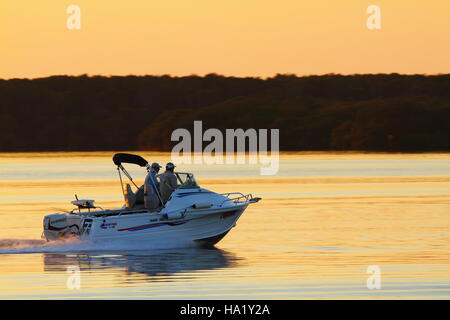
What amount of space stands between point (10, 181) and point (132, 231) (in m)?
43.1

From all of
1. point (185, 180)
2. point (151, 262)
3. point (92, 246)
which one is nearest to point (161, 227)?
point (185, 180)

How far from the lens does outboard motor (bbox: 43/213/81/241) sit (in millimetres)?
27562

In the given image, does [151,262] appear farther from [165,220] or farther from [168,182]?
[168,182]

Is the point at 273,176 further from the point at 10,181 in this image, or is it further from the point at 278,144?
the point at 278,144

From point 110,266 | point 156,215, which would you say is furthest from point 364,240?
point 110,266

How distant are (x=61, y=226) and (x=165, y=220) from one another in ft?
9.07

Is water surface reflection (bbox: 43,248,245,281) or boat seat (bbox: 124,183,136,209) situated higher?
boat seat (bbox: 124,183,136,209)

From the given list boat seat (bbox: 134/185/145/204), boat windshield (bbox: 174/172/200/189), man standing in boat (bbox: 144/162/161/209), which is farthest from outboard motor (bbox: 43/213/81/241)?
boat windshield (bbox: 174/172/200/189)

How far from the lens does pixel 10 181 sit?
6881cm

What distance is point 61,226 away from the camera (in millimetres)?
27688

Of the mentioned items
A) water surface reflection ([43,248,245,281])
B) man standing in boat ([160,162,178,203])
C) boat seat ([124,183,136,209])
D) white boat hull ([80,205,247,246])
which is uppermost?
man standing in boat ([160,162,178,203])

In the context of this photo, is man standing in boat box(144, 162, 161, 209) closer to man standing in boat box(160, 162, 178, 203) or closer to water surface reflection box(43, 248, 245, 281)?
man standing in boat box(160, 162, 178, 203)

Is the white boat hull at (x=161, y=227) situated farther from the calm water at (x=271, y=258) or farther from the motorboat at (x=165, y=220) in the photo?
the calm water at (x=271, y=258)
